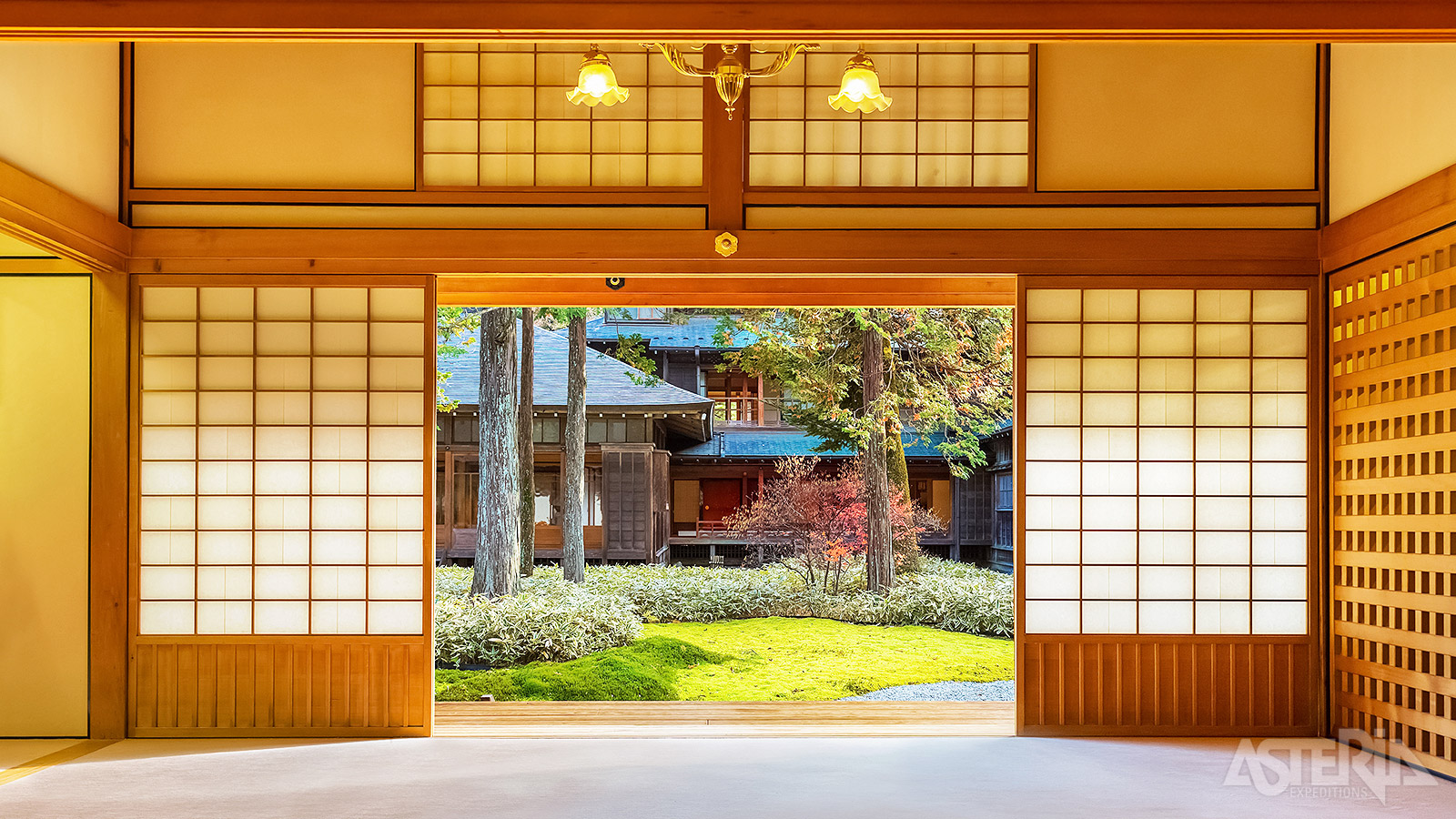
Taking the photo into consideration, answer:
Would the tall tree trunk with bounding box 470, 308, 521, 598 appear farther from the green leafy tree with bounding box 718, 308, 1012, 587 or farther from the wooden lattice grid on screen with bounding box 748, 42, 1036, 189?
the wooden lattice grid on screen with bounding box 748, 42, 1036, 189

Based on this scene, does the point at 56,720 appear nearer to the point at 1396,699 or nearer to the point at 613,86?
the point at 613,86

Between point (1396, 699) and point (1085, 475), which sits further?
point (1085, 475)

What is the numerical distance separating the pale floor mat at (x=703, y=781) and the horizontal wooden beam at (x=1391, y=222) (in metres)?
1.94

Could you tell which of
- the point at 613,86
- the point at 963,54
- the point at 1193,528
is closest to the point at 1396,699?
the point at 1193,528

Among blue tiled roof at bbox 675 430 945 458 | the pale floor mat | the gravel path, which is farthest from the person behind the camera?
blue tiled roof at bbox 675 430 945 458

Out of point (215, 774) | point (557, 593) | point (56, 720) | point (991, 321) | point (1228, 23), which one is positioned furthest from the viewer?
point (991, 321)

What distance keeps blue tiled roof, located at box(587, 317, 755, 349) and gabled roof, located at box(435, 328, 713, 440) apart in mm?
1312

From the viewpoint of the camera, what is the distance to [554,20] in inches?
95.0

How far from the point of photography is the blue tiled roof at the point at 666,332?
613 inches

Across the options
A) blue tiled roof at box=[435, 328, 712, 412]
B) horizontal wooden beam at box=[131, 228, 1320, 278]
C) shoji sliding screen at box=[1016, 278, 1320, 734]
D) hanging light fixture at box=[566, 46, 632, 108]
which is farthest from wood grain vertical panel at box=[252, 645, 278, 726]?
blue tiled roof at box=[435, 328, 712, 412]

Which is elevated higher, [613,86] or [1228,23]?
[613,86]

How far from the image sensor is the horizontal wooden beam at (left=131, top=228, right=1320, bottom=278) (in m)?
4.26

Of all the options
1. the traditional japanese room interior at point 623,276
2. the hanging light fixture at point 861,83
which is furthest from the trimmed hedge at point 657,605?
the hanging light fixture at point 861,83

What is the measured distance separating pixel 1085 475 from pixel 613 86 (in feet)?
8.23
